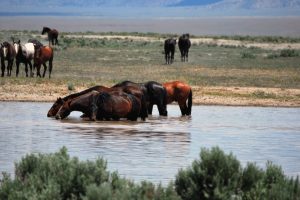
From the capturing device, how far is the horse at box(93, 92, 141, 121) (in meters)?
20.2

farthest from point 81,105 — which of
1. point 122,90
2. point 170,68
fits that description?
point 170,68

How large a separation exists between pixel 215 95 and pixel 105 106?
6494 millimetres

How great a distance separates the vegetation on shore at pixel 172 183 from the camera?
9.00 meters

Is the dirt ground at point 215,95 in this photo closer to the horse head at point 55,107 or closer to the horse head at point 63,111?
the horse head at point 55,107

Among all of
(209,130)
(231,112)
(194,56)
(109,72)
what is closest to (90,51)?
(194,56)

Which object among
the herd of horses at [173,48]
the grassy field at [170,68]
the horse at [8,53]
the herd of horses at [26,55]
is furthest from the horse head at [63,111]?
the herd of horses at [173,48]

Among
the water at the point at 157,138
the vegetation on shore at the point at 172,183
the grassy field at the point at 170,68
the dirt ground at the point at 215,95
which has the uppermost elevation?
the vegetation on shore at the point at 172,183

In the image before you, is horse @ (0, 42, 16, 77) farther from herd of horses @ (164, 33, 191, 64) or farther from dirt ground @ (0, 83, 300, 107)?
herd of horses @ (164, 33, 191, 64)

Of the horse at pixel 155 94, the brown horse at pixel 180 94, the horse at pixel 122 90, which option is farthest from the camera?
the brown horse at pixel 180 94

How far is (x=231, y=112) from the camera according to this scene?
76.3 feet

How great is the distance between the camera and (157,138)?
701 inches

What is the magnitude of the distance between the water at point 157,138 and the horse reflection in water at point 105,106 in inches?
8.6

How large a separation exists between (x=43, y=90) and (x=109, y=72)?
786 cm

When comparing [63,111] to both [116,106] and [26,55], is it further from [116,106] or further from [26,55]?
[26,55]
